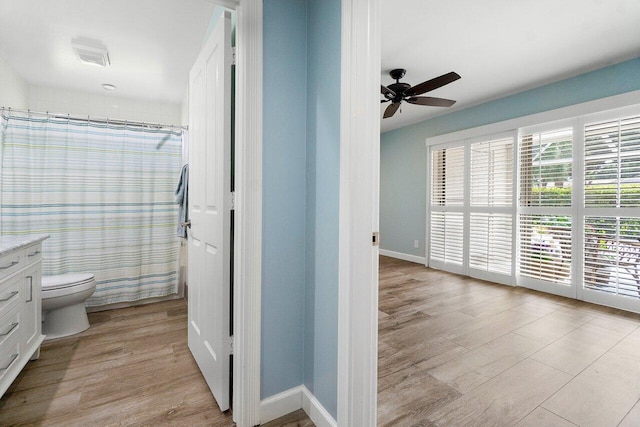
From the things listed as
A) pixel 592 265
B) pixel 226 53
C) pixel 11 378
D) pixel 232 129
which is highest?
pixel 226 53

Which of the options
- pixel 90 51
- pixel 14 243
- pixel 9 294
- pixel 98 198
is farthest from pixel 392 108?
pixel 9 294

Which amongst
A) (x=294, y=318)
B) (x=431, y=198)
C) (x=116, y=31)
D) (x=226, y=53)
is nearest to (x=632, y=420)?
(x=294, y=318)

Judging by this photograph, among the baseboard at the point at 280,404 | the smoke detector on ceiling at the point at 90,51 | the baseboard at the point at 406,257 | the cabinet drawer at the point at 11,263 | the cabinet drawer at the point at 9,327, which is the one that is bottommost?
the baseboard at the point at 280,404

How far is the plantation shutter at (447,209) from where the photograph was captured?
4.57m

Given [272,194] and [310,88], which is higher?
[310,88]

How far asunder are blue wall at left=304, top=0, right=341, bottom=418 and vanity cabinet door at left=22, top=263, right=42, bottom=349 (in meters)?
1.70

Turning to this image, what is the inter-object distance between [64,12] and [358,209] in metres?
2.74

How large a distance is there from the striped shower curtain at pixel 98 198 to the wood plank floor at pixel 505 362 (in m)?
2.56

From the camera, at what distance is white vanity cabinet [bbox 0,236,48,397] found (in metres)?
1.47

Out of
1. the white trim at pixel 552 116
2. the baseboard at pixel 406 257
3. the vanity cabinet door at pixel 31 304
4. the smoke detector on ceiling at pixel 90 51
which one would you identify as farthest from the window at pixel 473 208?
the vanity cabinet door at pixel 31 304

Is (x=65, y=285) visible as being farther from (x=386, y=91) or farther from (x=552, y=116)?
(x=552, y=116)

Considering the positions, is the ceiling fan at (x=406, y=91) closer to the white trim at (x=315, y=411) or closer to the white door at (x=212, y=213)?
the white door at (x=212, y=213)

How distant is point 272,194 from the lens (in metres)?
1.44

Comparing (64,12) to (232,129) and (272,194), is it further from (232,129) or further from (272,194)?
(272,194)
